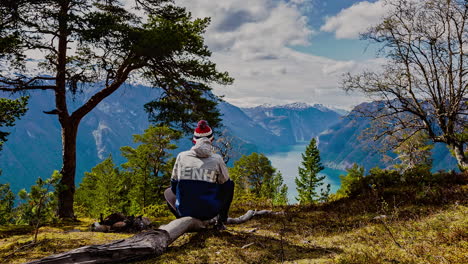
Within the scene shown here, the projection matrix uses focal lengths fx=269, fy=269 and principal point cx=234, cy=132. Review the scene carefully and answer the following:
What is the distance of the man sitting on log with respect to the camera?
4715 millimetres

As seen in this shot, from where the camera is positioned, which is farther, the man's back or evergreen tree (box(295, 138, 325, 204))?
evergreen tree (box(295, 138, 325, 204))

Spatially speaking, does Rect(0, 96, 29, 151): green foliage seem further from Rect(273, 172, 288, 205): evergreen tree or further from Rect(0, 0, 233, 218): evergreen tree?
Rect(273, 172, 288, 205): evergreen tree

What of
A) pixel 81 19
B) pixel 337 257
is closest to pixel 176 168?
pixel 337 257

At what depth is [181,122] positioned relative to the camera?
36.5 feet

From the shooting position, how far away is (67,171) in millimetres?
9430

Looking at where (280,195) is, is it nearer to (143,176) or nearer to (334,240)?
(334,240)

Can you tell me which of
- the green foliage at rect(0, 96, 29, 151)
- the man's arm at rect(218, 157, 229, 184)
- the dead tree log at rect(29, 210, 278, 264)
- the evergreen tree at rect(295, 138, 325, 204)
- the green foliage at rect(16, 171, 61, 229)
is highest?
the green foliage at rect(0, 96, 29, 151)

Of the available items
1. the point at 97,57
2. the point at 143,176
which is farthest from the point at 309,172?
the point at 97,57

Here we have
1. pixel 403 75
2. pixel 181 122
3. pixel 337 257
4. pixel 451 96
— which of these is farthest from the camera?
pixel 403 75

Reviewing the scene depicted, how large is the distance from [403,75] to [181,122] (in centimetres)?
1185

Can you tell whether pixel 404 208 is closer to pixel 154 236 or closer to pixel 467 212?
pixel 467 212

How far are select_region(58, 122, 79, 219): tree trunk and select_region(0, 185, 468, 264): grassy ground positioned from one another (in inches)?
88.0

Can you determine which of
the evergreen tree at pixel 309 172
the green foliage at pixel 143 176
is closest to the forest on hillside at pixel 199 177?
the green foliage at pixel 143 176

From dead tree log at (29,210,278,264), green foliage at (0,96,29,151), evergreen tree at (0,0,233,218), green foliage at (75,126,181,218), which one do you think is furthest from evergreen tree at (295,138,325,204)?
dead tree log at (29,210,278,264)
